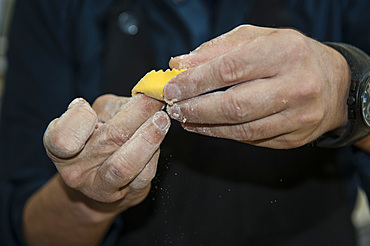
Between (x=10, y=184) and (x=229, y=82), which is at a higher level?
(x=229, y=82)

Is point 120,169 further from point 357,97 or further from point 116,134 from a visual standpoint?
point 357,97

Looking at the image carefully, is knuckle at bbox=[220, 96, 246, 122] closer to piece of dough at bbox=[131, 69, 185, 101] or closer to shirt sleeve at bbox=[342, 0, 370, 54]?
piece of dough at bbox=[131, 69, 185, 101]

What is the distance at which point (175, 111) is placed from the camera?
340 millimetres

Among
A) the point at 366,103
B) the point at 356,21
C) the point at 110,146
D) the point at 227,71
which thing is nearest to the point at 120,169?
the point at 110,146

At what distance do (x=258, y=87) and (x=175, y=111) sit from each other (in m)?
0.07

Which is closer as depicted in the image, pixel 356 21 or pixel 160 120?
pixel 160 120

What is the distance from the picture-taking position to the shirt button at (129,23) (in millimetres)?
592

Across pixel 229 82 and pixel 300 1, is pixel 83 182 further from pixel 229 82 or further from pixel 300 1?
pixel 300 1

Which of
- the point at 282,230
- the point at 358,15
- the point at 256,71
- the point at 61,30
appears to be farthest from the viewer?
the point at 61,30

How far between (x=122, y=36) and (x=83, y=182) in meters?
0.28

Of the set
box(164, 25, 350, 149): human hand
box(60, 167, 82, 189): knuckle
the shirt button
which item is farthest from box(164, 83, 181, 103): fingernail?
the shirt button

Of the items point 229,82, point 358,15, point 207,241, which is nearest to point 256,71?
point 229,82

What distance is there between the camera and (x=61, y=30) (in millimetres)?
671

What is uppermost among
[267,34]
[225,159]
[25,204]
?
[267,34]
